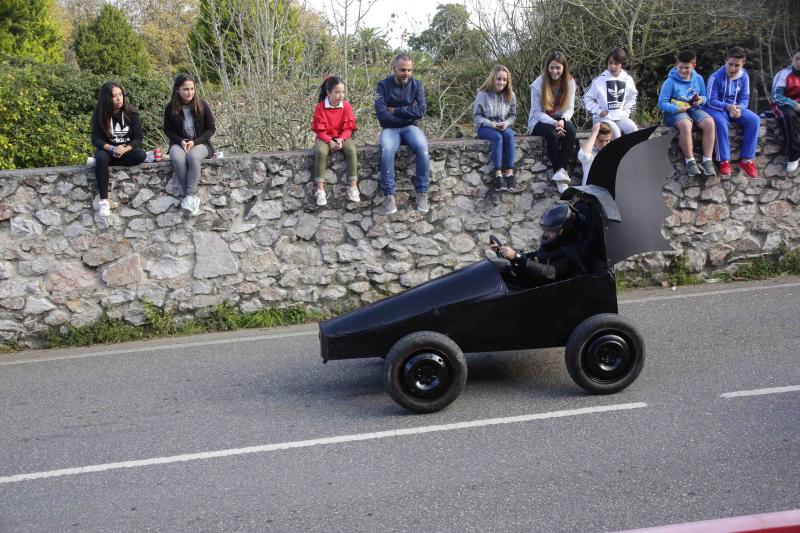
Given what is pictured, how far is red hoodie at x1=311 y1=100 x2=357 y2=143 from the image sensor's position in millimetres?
8922

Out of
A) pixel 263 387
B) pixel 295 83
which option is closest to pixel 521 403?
A: pixel 263 387

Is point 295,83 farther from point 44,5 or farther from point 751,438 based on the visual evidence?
point 44,5

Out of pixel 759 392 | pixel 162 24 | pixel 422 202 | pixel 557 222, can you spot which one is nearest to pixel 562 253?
pixel 557 222

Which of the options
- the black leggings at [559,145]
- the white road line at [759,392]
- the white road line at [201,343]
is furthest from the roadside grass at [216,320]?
the white road line at [759,392]

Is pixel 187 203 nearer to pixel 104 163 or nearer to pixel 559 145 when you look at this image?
pixel 104 163

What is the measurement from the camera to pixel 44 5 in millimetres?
25953

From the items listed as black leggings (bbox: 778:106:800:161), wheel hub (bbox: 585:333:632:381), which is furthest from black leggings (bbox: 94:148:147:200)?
black leggings (bbox: 778:106:800:161)

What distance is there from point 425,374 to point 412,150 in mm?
3736

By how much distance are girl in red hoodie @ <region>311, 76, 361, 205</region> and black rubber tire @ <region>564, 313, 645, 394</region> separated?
3.65 m

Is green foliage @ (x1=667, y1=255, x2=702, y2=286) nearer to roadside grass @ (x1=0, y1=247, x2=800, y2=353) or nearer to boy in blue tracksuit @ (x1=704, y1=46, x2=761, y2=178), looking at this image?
roadside grass @ (x1=0, y1=247, x2=800, y2=353)

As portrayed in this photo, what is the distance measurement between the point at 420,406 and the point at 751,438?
2.13 m

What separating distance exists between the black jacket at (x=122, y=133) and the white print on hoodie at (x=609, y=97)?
4.97m

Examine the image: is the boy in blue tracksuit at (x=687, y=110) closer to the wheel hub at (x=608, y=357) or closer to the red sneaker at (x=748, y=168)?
the red sneaker at (x=748, y=168)

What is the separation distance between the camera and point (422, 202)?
9.00 m
